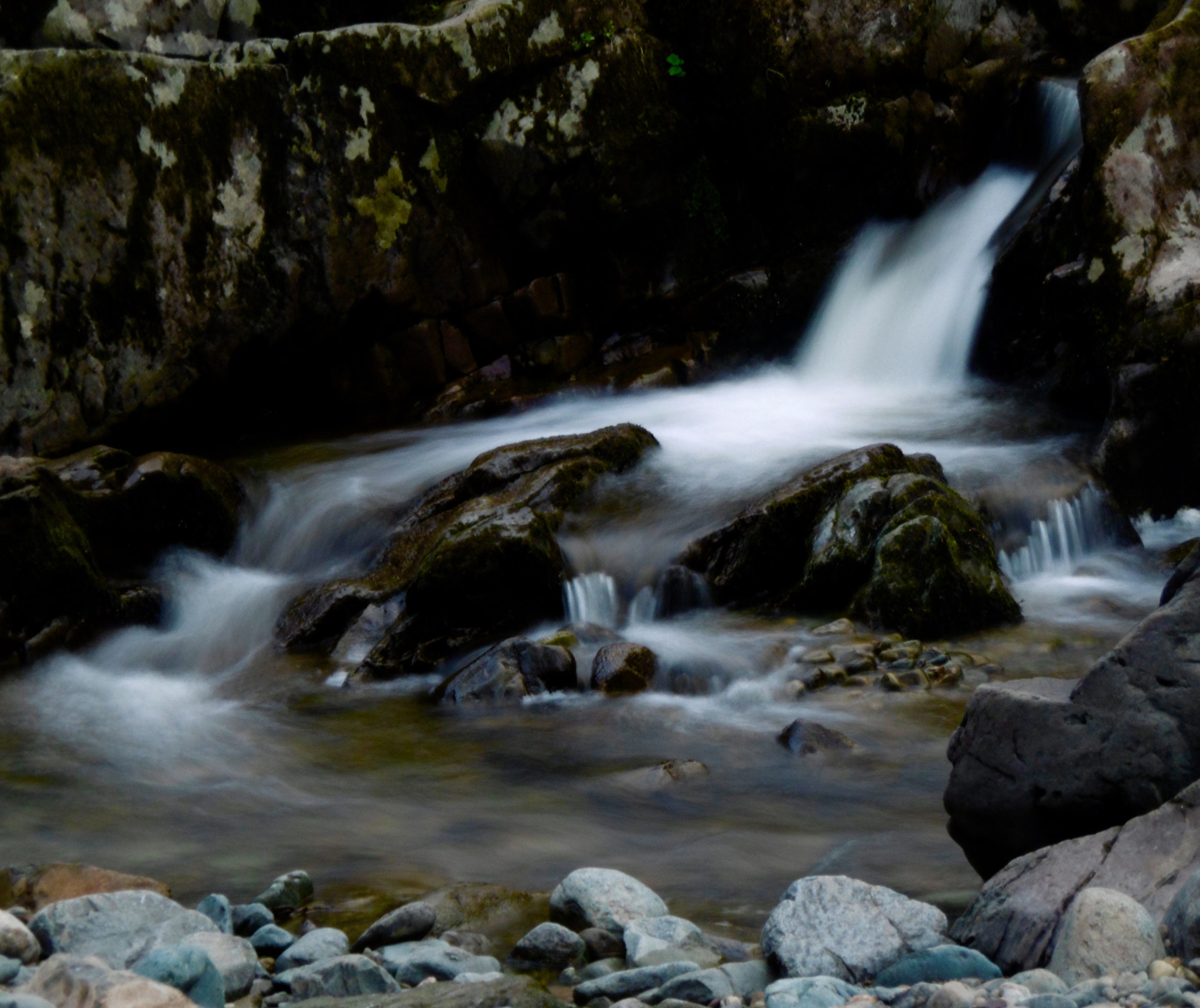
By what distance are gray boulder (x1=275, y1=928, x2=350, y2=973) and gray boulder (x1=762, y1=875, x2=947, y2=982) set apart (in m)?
1.08

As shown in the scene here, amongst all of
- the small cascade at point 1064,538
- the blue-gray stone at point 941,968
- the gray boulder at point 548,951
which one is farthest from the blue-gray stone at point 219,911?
the small cascade at point 1064,538

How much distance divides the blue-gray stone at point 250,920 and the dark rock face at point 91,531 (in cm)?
459

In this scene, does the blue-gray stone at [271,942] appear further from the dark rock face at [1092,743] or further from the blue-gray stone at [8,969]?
the dark rock face at [1092,743]

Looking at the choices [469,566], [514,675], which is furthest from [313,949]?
[469,566]

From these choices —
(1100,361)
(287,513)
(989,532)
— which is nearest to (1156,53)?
(1100,361)

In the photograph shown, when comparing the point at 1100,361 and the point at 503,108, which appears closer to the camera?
the point at 1100,361

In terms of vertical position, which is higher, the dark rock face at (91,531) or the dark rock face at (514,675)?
the dark rock face at (91,531)

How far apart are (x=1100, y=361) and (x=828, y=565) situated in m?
3.31

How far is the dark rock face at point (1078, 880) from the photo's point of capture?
2.79 meters

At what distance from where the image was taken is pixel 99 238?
9.84m

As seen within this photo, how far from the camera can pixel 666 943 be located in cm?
312

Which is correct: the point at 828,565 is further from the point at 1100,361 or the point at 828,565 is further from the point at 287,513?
the point at 287,513

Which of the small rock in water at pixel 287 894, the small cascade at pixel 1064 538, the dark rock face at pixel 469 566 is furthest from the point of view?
the small cascade at pixel 1064 538

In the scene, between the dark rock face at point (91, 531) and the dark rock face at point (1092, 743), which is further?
the dark rock face at point (91, 531)
